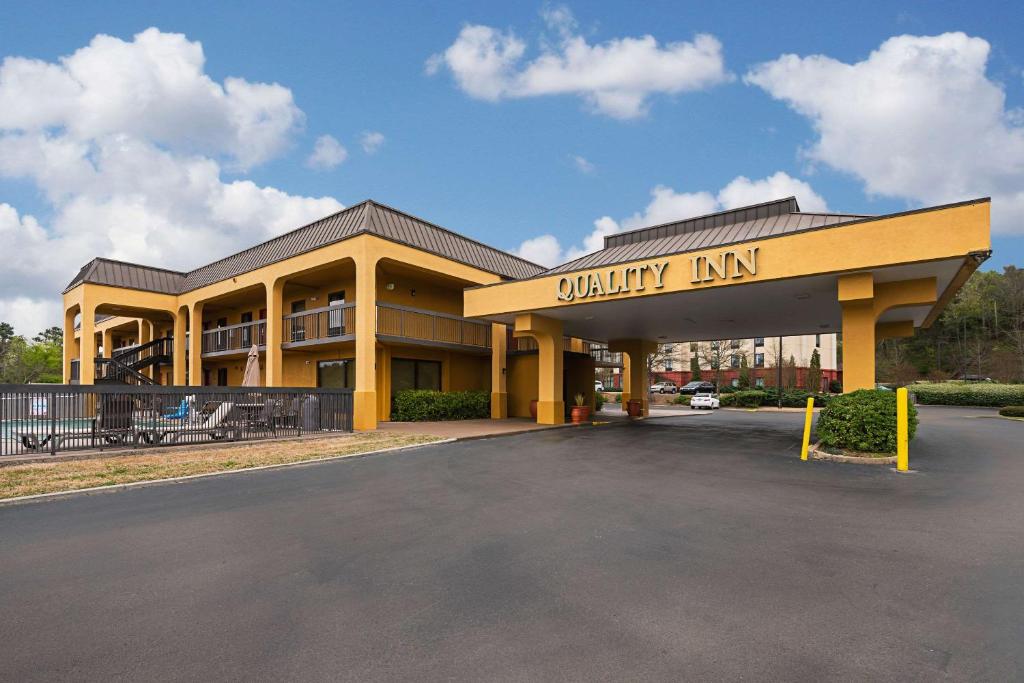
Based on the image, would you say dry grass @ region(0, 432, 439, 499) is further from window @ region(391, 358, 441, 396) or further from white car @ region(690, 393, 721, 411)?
white car @ region(690, 393, 721, 411)

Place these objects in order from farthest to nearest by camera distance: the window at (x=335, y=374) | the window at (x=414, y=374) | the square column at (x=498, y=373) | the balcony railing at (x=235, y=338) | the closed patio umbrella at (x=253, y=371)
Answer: the balcony railing at (x=235, y=338) → the square column at (x=498, y=373) → the window at (x=335, y=374) → the window at (x=414, y=374) → the closed patio umbrella at (x=253, y=371)

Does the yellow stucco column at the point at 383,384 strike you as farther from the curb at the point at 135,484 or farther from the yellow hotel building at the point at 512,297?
the curb at the point at 135,484

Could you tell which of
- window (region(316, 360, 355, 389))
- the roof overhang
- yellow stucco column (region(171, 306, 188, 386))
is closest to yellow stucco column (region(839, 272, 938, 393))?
the roof overhang

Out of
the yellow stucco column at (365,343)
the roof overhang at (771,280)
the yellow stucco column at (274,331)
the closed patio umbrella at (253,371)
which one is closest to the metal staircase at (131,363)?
the yellow stucco column at (274,331)

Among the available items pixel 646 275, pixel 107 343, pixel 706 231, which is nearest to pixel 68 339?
pixel 107 343

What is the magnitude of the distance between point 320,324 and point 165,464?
1183cm

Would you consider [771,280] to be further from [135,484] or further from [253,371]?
[253,371]

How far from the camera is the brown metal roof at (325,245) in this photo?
62.8 ft

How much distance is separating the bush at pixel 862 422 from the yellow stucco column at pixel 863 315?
2.61 feet

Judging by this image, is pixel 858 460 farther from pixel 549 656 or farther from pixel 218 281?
pixel 218 281

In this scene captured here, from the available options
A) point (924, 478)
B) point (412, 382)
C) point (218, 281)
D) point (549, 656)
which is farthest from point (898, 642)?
point (218, 281)

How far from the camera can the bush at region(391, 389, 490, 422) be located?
20.8 meters

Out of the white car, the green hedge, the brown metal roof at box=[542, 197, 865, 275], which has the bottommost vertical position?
the white car

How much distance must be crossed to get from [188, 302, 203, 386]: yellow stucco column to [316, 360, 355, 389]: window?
792 cm
